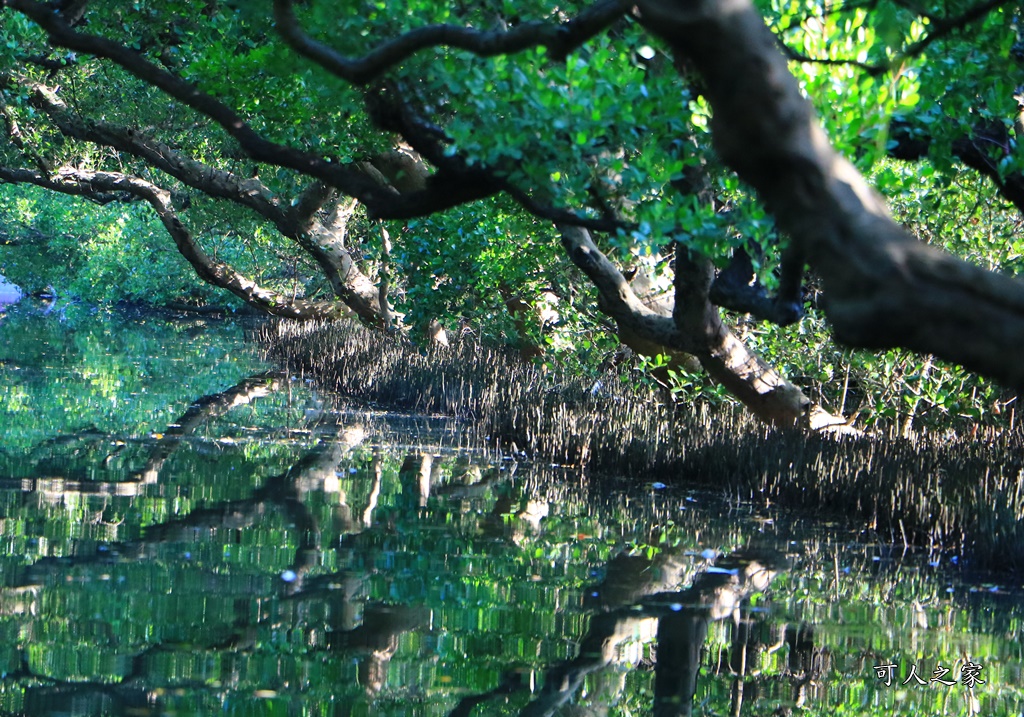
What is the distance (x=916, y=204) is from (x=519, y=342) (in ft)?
21.0

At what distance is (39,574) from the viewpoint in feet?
18.5

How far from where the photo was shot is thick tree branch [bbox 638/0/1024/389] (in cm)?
264

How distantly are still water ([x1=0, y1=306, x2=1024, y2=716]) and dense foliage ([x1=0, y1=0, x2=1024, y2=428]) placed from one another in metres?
1.69

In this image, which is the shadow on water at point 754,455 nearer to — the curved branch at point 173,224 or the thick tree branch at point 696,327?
the thick tree branch at point 696,327

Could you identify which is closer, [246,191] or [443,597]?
[443,597]

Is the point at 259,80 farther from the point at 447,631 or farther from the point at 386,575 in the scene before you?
the point at 447,631

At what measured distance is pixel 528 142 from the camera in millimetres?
5516

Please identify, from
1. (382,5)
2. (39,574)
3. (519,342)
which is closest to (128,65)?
(382,5)

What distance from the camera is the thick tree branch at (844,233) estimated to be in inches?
104

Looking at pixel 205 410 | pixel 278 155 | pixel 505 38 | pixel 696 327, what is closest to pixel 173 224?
pixel 205 410

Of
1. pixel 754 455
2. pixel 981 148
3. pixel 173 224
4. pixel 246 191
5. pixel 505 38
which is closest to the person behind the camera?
pixel 505 38

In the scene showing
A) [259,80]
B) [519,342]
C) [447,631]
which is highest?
[259,80]

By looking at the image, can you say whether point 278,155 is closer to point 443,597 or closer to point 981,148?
point 443,597

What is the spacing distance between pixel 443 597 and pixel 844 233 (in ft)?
11.3
